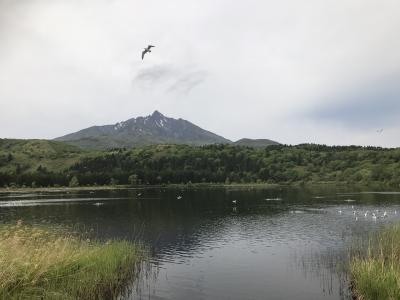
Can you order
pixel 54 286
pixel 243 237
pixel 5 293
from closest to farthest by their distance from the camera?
pixel 5 293
pixel 54 286
pixel 243 237

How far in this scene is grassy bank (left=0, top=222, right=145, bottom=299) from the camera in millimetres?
22328

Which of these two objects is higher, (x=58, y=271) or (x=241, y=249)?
(x=58, y=271)

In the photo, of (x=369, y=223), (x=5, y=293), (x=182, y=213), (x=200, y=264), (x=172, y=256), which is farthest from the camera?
(x=182, y=213)

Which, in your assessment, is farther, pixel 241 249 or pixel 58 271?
pixel 241 249

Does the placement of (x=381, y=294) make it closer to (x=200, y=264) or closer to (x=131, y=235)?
(x=200, y=264)

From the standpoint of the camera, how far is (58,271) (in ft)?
88.5

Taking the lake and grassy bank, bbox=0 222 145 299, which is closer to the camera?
grassy bank, bbox=0 222 145 299

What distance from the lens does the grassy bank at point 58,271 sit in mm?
22328

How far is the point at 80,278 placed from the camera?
28516 mm

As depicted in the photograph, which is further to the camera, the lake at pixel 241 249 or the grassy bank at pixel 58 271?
the lake at pixel 241 249

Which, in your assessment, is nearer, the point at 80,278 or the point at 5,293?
the point at 5,293

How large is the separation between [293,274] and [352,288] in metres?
7.93

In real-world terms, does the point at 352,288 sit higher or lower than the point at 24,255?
lower

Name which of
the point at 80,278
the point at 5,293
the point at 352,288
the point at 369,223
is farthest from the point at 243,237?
the point at 5,293
